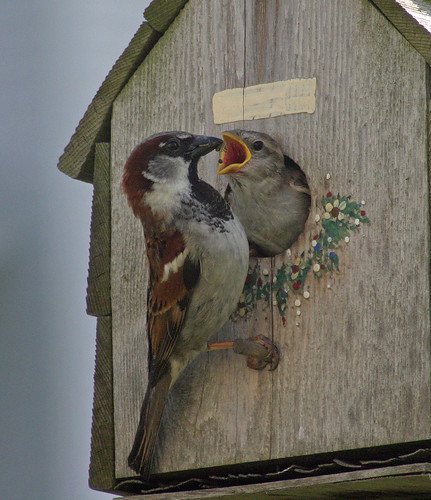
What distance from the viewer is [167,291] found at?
161 inches

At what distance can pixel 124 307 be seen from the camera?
4.45 metres

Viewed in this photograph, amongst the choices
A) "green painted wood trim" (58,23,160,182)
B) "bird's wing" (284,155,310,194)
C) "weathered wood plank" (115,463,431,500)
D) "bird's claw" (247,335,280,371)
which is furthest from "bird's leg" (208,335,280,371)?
"green painted wood trim" (58,23,160,182)

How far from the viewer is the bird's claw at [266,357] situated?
4.07m

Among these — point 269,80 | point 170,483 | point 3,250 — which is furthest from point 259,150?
point 3,250

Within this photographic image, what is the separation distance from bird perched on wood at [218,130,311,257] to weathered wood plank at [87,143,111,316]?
44cm

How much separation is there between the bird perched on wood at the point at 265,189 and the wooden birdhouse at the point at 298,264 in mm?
56

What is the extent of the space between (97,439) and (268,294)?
749 millimetres

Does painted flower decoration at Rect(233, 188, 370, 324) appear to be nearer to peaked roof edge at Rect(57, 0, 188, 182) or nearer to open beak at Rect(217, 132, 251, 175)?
open beak at Rect(217, 132, 251, 175)

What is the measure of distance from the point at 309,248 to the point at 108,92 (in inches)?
36.3

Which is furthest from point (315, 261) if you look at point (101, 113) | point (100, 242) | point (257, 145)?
point (101, 113)

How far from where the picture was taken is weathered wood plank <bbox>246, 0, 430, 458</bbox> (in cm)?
382

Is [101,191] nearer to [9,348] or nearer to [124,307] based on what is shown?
[124,307]

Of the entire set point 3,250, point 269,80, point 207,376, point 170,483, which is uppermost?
point 269,80

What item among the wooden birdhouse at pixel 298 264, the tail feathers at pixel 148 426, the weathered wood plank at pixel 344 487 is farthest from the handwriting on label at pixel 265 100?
the weathered wood plank at pixel 344 487
